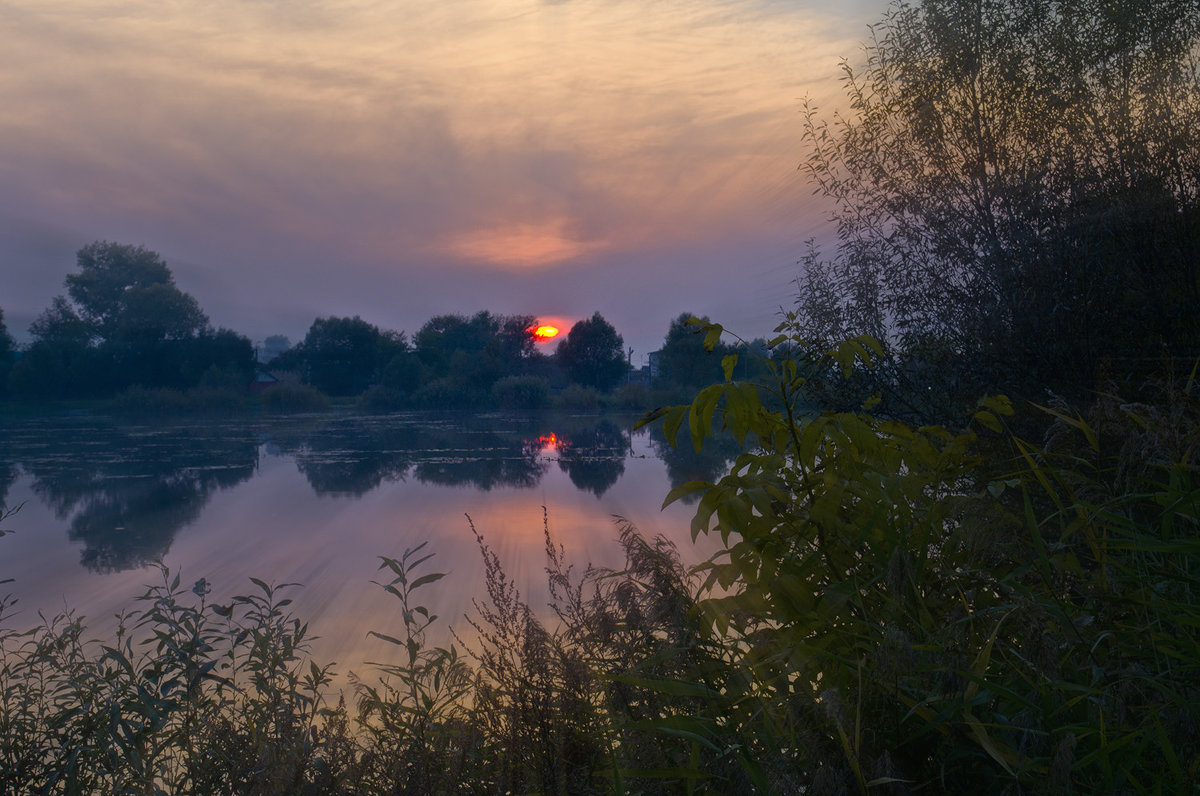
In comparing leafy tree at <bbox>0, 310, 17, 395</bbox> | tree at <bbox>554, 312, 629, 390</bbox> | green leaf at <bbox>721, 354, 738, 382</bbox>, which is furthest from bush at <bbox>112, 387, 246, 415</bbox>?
green leaf at <bbox>721, 354, 738, 382</bbox>

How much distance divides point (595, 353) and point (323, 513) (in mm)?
23893

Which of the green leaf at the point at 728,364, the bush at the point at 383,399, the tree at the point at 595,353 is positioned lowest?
the green leaf at the point at 728,364

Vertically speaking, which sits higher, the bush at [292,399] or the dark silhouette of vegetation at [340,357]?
the dark silhouette of vegetation at [340,357]

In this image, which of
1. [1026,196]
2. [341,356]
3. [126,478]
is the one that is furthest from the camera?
[341,356]

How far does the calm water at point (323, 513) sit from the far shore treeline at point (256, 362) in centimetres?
1243

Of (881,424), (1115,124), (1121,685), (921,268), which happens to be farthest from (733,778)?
(1115,124)

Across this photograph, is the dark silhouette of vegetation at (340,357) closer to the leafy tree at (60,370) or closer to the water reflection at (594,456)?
the leafy tree at (60,370)

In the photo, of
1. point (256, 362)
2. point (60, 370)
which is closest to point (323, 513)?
point (60, 370)

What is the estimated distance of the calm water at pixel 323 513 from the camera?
732cm

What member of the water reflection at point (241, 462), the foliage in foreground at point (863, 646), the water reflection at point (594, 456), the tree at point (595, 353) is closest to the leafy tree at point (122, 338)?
the water reflection at point (241, 462)

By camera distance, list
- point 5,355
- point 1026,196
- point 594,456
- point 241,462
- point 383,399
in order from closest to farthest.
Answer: point 1026,196 < point 241,462 < point 594,456 < point 5,355 < point 383,399

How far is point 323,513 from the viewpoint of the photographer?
12062 millimetres

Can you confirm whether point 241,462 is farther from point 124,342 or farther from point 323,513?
point 124,342

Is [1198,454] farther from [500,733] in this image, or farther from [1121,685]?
[500,733]
